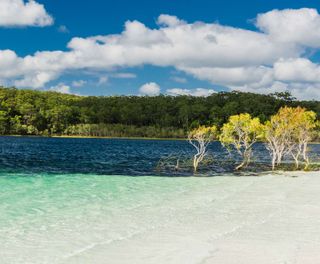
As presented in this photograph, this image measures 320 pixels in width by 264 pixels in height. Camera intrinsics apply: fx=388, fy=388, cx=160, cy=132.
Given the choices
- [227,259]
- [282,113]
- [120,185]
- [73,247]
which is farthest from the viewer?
[282,113]

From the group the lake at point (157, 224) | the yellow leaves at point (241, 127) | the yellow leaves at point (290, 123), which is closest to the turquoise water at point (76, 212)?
the lake at point (157, 224)

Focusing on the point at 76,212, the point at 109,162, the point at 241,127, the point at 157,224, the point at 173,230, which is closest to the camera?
the point at 173,230

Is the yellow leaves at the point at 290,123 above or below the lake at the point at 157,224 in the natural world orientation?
above

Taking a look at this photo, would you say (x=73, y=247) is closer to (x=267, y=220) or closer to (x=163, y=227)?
(x=163, y=227)

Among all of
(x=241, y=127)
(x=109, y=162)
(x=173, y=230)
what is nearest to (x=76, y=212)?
(x=173, y=230)

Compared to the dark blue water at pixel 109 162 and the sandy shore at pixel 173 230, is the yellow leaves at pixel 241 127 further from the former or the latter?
the sandy shore at pixel 173 230

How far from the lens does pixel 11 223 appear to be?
18.5 meters

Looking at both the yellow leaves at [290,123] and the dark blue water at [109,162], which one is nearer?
the dark blue water at [109,162]

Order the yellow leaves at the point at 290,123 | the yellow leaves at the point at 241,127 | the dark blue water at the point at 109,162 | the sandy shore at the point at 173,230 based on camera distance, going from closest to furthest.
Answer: the sandy shore at the point at 173,230 < the dark blue water at the point at 109,162 < the yellow leaves at the point at 290,123 < the yellow leaves at the point at 241,127

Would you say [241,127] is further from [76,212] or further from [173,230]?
[173,230]

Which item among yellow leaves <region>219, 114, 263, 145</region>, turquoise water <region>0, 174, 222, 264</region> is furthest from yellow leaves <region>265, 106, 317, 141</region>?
turquoise water <region>0, 174, 222, 264</region>

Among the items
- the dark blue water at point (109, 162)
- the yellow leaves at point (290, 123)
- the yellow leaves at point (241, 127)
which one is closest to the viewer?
the dark blue water at point (109, 162)

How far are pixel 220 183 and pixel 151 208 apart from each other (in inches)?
608

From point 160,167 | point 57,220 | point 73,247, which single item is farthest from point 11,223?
point 160,167
